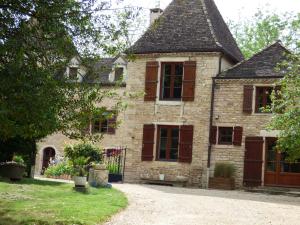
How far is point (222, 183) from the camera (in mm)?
19062

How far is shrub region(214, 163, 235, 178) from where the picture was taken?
19.2 meters

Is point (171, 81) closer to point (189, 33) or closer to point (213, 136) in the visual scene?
point (189, 33)

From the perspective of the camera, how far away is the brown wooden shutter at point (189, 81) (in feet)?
66.6

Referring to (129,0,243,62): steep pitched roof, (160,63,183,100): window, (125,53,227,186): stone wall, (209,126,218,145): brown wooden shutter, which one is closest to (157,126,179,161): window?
(125,53,227,186): stone wall

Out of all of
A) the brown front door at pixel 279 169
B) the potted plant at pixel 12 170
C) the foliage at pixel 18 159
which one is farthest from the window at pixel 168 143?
the potted plant at pixel 12 170

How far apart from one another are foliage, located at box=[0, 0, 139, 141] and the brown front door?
11.2 meters

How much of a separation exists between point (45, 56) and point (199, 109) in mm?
12034

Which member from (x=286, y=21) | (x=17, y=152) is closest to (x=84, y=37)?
(x=17, y=152)

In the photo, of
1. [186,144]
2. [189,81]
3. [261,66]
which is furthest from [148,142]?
[261,66]

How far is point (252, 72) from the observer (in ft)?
64.8

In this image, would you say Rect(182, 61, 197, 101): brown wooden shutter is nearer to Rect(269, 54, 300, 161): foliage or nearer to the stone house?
the stone house

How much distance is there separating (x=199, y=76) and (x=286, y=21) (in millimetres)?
15393

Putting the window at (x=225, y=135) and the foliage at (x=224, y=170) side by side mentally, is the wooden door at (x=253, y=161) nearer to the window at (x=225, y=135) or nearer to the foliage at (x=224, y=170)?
the foliage at (x=224, y=170)

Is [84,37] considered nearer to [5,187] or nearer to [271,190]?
[5,187]
